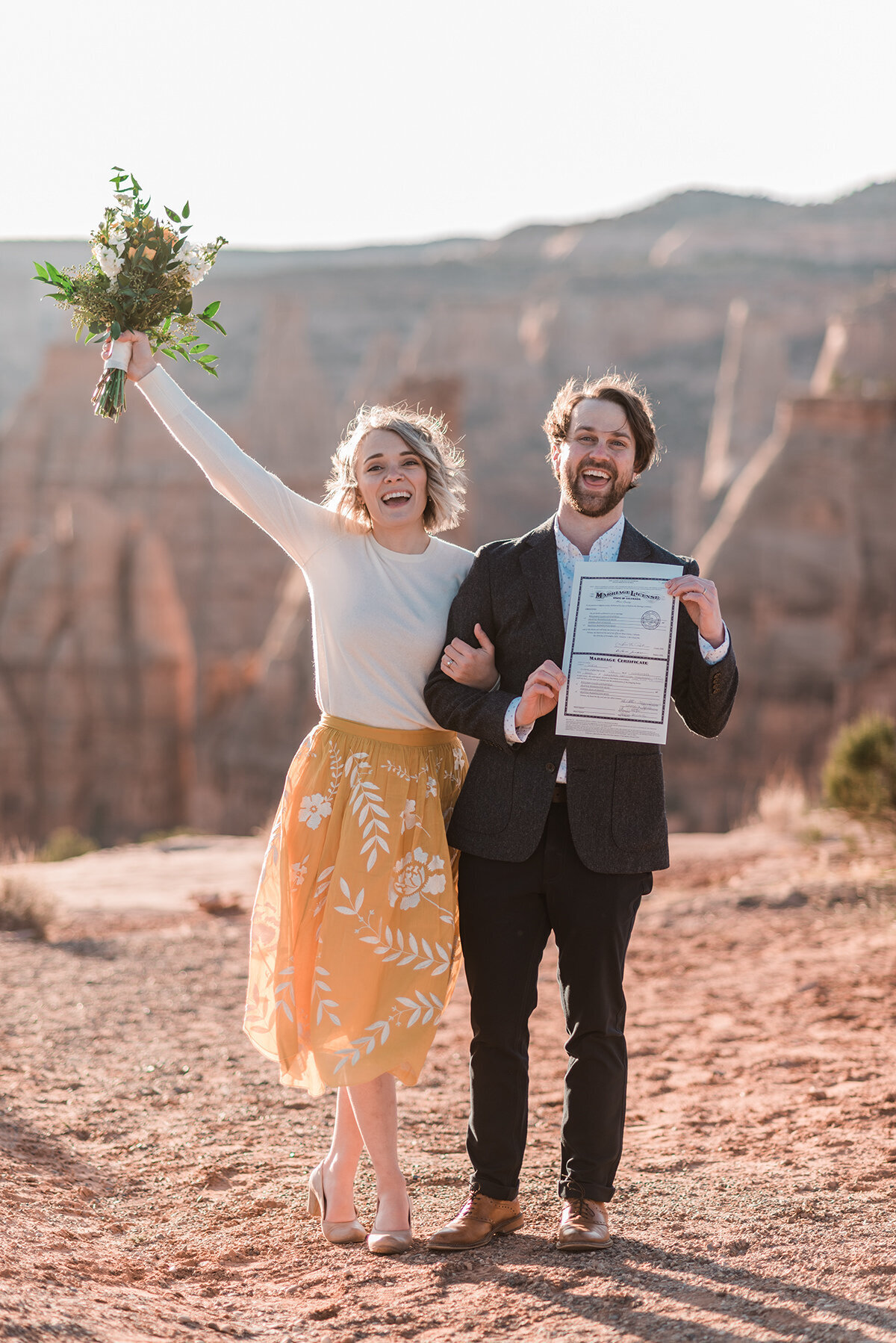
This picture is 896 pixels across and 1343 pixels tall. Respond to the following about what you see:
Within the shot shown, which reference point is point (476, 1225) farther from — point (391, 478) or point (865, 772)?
point (865, 772)

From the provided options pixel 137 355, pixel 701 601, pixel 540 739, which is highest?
pixel 137 355

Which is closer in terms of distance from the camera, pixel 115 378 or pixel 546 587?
pixel 546 587

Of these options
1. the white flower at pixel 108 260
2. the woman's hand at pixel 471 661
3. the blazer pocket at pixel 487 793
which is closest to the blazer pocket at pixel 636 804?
the blazer pocket at pixel 487 793

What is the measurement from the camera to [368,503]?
139 inches

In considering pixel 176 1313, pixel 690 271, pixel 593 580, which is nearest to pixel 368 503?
pixel 593 580

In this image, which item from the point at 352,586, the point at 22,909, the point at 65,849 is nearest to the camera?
the point at 352,586

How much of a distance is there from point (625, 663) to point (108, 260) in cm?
175

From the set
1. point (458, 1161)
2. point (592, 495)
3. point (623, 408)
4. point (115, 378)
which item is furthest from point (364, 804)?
point (458, 1161)

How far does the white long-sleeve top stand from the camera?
11.4 feet

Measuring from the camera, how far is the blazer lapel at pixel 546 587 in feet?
11.0

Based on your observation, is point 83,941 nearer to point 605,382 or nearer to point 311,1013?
point 311,1013

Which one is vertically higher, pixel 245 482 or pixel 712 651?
pixel 245 482

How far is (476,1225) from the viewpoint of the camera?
3.35 meters

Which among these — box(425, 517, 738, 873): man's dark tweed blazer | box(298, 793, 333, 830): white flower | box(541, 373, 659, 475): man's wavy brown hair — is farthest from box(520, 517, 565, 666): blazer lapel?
box(298, 793, 333, 830): white flower
